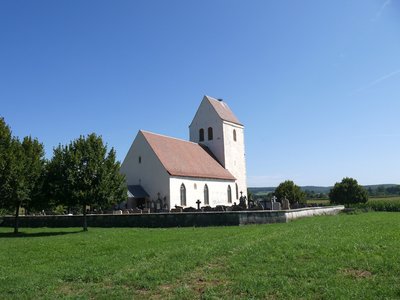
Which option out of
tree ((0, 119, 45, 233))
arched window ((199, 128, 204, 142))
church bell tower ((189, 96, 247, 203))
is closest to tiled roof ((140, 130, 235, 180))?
church bell tower ((189, 96, 247, 203))

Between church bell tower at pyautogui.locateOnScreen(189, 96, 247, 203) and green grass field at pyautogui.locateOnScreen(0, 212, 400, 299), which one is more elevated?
church bell tower at pyautogui.locateOnScreen(189, 96, 247, 203)

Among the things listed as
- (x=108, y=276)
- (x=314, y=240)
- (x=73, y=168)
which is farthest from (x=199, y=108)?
(x=108, y=276)

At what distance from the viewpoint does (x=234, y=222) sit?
24.8m

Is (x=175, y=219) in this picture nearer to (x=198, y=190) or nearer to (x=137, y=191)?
(x=137, y=191)

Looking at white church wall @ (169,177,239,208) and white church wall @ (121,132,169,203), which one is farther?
white church wall @ (169,177,239,208)

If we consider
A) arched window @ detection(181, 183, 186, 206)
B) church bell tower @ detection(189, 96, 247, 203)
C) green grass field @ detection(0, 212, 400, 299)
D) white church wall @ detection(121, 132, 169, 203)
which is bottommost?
green grass field @ detection(0, 212, 400, 299)

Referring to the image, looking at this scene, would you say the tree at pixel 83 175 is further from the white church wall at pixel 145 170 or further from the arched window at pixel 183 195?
the arched window at pixel 183 195

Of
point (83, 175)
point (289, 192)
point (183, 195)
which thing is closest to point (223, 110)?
point (183, 195)

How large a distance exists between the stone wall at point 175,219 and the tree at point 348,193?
45924 millimetres

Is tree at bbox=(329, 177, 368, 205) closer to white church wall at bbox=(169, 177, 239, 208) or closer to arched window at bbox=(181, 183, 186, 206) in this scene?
white church wall at bbox=(169, 177, 239, 208)

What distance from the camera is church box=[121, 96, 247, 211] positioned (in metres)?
38.1

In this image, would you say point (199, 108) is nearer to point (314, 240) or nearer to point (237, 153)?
point (237, 153)

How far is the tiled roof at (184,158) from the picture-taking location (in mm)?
39344

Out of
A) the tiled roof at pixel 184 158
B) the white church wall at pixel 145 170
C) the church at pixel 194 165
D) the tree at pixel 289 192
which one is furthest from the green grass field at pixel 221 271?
the tree at pixel 289 192
